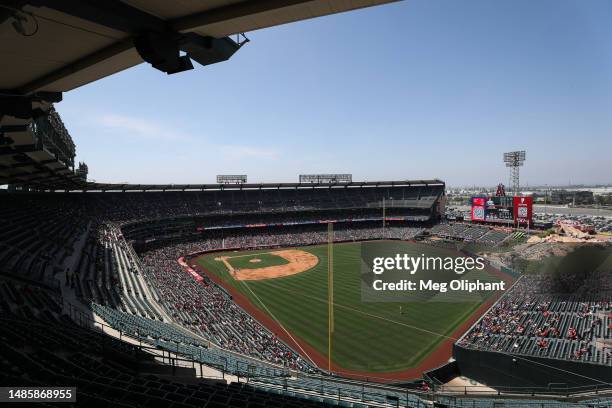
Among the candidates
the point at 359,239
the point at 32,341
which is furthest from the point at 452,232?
the point at 32,341

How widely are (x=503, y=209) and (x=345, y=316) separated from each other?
146ft

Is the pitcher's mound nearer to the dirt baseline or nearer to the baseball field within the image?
the dirt baseline

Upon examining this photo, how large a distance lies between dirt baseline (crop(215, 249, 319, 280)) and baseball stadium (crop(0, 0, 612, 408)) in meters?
0.44

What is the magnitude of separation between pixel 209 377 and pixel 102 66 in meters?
10.2

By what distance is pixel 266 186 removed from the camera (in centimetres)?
7531

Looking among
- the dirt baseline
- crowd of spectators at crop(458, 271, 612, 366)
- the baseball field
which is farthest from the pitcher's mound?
crowd of spectators at crop(458, 271, 612, 366)

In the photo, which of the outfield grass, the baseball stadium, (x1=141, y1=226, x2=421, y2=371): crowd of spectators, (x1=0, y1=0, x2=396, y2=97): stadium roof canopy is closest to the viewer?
(x1=0, y1=0, x2=396, y2=97): stadium roof canopy

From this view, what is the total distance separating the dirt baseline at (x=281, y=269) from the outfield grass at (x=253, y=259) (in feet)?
2.37

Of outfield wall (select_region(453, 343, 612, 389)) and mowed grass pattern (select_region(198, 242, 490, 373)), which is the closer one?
outfield wall (select_region(453, 343, 612, 389))

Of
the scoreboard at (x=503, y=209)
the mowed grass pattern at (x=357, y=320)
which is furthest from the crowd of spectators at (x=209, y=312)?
the scoreboard at (x=503, y=209)

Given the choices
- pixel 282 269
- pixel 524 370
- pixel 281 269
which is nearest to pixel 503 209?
pixel 282 269

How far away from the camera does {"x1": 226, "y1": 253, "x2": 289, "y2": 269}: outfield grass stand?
44.2 meters

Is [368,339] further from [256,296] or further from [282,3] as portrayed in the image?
[282,3]

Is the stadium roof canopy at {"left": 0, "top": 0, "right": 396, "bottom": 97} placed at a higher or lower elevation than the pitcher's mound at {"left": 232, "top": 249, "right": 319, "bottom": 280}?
higher
